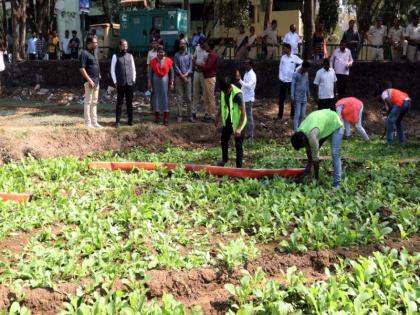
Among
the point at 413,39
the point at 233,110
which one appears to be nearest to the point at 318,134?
the point at 233,110

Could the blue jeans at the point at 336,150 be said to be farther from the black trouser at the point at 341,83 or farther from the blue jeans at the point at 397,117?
the black trouser at the point at 341,83

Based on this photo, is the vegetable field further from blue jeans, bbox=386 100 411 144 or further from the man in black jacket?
the man in black jacket

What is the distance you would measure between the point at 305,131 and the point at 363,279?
313cm

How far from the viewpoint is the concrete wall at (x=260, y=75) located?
1688cm

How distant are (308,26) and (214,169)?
31.4 ft

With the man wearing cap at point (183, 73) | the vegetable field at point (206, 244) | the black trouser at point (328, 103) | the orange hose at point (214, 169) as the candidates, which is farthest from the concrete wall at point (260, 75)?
the orange hose at point (214, 169)

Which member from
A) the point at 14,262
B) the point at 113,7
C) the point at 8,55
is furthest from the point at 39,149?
the point at 113,7

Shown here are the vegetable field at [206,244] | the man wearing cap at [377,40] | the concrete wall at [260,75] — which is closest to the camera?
the vegetable field at [206,244]

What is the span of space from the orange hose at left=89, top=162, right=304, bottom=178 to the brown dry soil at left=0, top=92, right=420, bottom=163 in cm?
218

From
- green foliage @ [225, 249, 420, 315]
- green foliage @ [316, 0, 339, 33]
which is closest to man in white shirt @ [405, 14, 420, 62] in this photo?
green foliage @ [225, 249, 420, 315]

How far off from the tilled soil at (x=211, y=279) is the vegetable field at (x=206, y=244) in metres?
0.01

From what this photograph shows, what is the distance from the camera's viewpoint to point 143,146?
1237 centimetres

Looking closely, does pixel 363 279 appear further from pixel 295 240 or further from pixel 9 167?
pixel 9 167

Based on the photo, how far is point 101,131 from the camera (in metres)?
12.3
